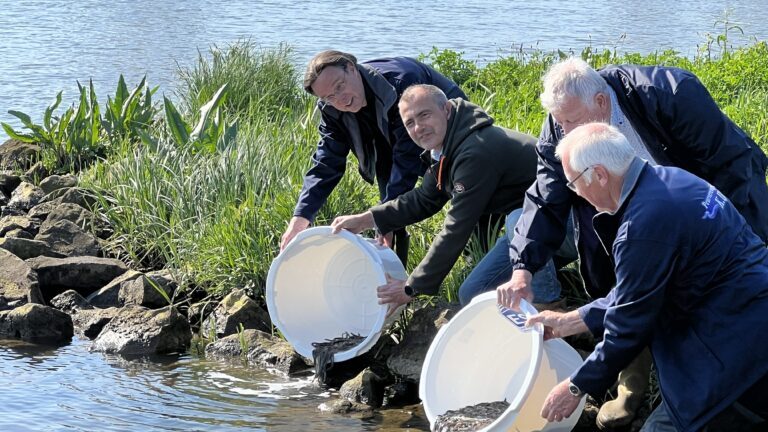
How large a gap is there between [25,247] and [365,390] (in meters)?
3.25

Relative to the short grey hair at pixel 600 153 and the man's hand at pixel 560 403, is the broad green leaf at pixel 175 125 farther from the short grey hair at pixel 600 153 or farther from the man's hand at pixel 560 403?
the short grey hair at pixel 600 153

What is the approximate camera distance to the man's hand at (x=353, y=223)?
5.64m

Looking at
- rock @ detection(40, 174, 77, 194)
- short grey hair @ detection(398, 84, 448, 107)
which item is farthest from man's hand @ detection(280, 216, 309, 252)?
rock @ detection(40, 174, 77, 194)

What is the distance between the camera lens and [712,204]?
12.0 feet

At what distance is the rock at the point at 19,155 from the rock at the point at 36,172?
0.54ft

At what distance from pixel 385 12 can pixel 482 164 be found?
15.9 m

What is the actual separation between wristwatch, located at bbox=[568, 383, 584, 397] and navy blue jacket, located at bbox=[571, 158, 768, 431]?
0.16m

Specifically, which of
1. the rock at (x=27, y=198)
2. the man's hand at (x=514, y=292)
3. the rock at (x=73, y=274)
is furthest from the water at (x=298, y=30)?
the man's hand at (x=514, y=292)

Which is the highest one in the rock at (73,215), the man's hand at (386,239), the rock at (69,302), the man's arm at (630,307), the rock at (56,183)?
the man's arm at (630,307)

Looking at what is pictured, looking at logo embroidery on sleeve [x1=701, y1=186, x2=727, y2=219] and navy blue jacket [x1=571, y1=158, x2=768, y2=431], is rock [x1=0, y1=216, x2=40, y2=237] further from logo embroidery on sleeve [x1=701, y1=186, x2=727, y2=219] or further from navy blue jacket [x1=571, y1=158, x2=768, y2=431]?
logo embroidery on sleeve [x1=701, y1=186, x2=727, y2=219]

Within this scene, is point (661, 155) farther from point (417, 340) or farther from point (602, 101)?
point (417, 340)

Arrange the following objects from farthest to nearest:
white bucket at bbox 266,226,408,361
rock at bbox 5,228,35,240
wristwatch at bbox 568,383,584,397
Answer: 1. rock at bbox 5,228,35,240
2. white bucket at bbox 266,226,408,361
3. wristwatch at bbox 568,383,584,397

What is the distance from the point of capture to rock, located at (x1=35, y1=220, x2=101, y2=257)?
25.7 feet

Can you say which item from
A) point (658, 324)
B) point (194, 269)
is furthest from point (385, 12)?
point (658, 324)
